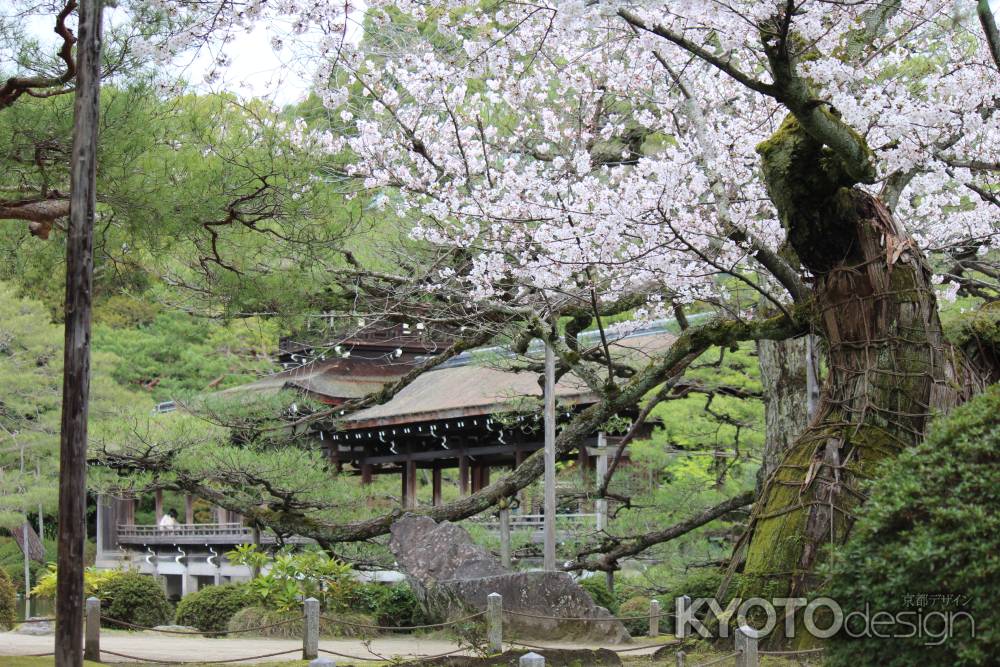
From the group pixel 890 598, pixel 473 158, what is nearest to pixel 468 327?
pixel 473 158

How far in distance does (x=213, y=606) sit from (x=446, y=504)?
4690 mm

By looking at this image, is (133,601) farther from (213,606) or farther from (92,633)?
(92,633)

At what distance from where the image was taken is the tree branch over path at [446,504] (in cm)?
879

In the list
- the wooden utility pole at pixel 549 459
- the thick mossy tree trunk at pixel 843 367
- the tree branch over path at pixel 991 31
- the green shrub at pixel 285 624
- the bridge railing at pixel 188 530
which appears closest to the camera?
the tree branch over path at pixel 991 31

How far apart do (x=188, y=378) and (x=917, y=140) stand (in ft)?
77.5

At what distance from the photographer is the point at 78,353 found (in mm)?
5414

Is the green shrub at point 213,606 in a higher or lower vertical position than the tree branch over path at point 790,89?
lower

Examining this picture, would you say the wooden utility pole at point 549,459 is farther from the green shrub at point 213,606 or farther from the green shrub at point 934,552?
the green shrub at point 934,552

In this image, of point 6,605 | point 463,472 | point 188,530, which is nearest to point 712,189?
point 6,605

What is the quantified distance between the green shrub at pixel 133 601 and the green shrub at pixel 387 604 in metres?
3.86

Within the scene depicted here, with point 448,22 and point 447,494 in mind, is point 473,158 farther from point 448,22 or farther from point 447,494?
point 447,494

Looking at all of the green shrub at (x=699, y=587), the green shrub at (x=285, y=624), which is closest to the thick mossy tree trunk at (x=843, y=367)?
the green shrub at (x=699, y=587)

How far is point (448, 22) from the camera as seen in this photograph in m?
7.97

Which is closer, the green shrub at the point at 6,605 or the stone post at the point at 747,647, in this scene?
the stone post at the point at 747,647
